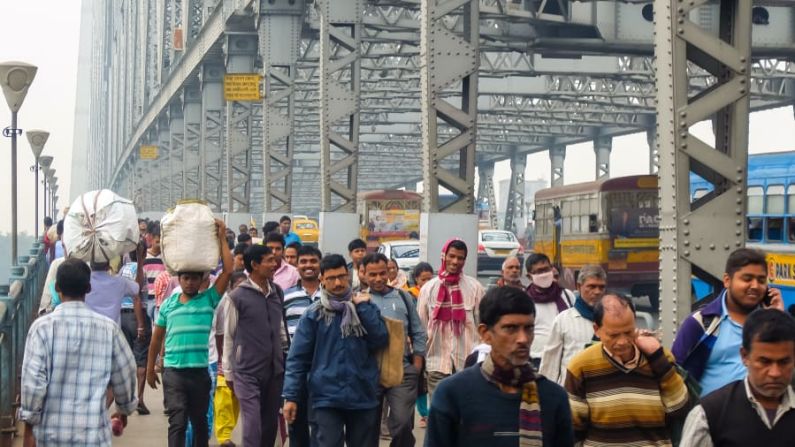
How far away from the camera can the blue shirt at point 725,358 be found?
5.54 metres

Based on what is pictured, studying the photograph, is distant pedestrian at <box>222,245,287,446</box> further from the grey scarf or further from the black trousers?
the grey scarf

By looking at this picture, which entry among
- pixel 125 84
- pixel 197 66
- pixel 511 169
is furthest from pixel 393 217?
pixel 125 84

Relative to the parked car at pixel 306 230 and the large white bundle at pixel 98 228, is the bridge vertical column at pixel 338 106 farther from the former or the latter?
the parked car at pixel 306 230

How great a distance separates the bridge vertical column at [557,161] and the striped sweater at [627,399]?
65.3 meters

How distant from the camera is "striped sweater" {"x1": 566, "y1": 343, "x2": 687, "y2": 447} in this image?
5066 mm

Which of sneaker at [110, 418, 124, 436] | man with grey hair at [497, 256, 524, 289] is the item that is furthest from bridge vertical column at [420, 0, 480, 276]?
man with grey hair at [497, 256, 524, 289]

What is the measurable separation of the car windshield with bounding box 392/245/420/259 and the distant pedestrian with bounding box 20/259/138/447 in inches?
886

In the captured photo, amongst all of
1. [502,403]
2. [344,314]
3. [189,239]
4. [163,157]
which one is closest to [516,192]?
[163,157]

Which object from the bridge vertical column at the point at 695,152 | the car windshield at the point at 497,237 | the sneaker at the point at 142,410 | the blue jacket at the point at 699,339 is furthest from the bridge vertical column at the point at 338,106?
the car windshield at the point at 497,237

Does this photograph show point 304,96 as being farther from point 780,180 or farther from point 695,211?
point 695,211

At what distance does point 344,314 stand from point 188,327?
187 cm

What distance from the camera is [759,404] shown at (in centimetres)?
418

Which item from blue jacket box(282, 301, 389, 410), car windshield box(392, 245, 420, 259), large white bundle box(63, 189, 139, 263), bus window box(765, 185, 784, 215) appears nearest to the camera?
blue jacket box(282, 301, 389, 410)

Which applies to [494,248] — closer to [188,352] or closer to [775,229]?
[775,229]
